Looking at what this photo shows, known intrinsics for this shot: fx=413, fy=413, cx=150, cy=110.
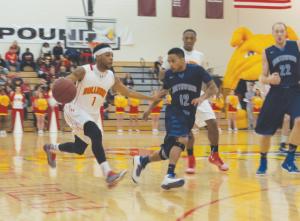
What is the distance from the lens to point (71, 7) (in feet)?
62.8

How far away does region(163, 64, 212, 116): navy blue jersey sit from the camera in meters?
4.64

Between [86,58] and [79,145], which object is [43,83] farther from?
[79,145]

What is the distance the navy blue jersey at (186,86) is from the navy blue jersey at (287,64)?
3.32ft

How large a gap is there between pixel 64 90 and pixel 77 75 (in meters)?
0.33

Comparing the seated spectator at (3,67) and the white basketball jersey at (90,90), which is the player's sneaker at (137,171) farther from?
the seated spectator at (3,67)

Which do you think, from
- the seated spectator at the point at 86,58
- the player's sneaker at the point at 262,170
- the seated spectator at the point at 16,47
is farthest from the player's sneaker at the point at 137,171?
the seated spectator at the point at 16,47

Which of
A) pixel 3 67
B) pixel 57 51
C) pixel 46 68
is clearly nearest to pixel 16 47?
pixel 3 67

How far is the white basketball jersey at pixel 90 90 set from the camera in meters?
4.81

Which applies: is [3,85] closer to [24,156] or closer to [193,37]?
[24,156]

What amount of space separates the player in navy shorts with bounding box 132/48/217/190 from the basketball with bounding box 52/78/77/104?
3.48ft

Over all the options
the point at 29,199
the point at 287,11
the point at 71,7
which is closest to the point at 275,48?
the point at 29,199

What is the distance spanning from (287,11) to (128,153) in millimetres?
16640

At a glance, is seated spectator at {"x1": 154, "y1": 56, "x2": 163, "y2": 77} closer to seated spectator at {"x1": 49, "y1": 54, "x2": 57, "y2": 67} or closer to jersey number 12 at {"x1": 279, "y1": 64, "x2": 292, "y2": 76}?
seated spectator at {"x1": 49, "y1": 54, "x2": 57, "y2": 67}

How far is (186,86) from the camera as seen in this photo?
15.2ft
